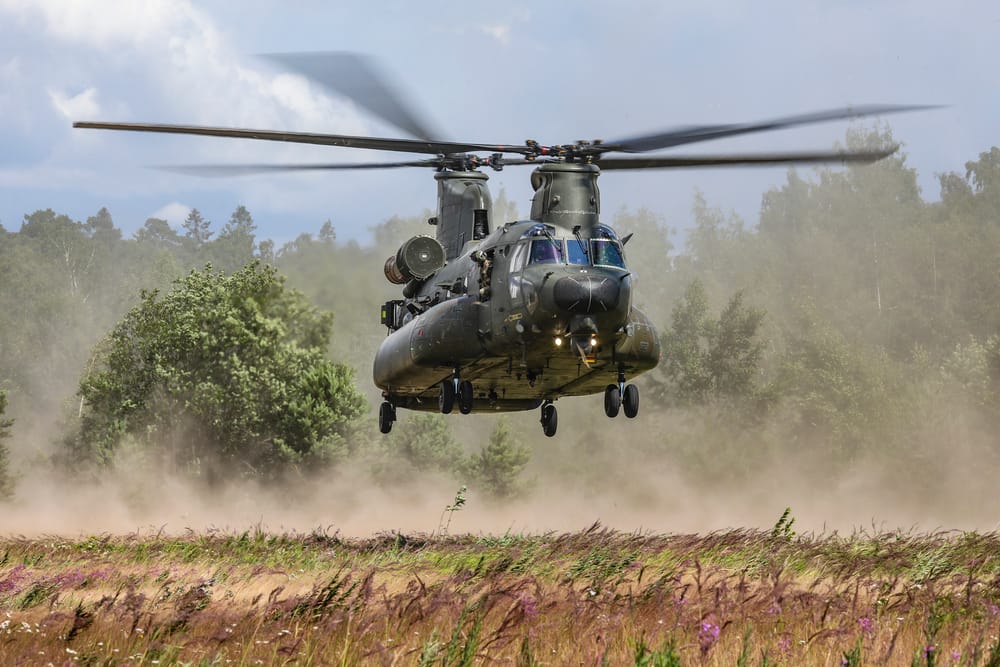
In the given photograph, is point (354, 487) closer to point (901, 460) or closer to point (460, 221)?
point (901, 460)

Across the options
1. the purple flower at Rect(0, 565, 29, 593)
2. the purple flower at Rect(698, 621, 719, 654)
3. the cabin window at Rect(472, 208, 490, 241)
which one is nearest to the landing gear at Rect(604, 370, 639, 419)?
the cabin window at Rect(472, 208, 490, 241)

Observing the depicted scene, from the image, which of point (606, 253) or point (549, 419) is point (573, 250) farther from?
point (549, 419)

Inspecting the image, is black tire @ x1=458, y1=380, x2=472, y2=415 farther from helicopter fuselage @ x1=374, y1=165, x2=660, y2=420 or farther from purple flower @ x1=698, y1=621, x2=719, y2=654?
purple flower @ x1=698, y1=621, x2=719, y2=654

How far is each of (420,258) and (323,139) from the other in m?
4.04

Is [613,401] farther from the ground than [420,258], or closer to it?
closer to it

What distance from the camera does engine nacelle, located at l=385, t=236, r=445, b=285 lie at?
21406 millimetres

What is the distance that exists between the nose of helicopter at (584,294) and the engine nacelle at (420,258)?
5.41 meters

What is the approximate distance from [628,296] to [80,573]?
8923mm

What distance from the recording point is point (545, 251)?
17.3 m

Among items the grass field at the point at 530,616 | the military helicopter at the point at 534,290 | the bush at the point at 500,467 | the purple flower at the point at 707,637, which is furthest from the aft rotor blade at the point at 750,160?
the bush at the point at 500,467

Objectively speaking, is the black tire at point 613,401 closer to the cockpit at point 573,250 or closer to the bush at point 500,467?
the cockpit at point 573,250

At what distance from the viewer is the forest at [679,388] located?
49875 millimetres

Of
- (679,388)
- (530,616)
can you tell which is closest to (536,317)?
(530,616)

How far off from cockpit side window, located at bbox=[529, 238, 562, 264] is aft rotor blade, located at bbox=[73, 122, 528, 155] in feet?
7.79
